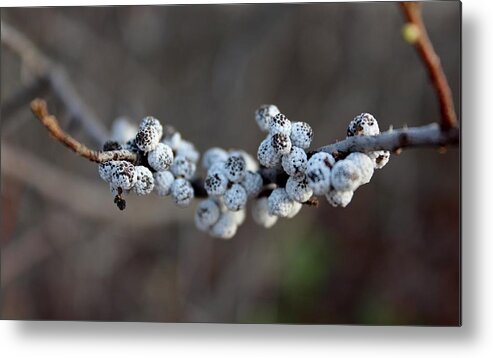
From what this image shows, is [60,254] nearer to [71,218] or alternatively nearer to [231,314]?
[71,218]

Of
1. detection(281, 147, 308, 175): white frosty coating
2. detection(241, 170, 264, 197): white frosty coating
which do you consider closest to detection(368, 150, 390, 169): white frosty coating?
detection(281, 147, 308, 175): white frosty coating

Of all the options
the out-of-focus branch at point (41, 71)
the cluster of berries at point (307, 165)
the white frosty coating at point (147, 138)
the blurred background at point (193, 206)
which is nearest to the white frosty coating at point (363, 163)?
the cluster of berries at point (307, 165)

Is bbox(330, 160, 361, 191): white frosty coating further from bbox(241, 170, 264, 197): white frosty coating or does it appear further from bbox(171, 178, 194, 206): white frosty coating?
bbox(171, 178, 194, 206): white frosty coating

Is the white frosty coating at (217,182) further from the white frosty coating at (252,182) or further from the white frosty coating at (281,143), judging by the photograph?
the white frosty coating at (281,143)

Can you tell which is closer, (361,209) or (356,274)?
(356,274)

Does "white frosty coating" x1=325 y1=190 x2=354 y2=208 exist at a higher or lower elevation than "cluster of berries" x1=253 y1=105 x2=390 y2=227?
lower

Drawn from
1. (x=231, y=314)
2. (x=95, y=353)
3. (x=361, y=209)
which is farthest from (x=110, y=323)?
(x=361, y=209)
